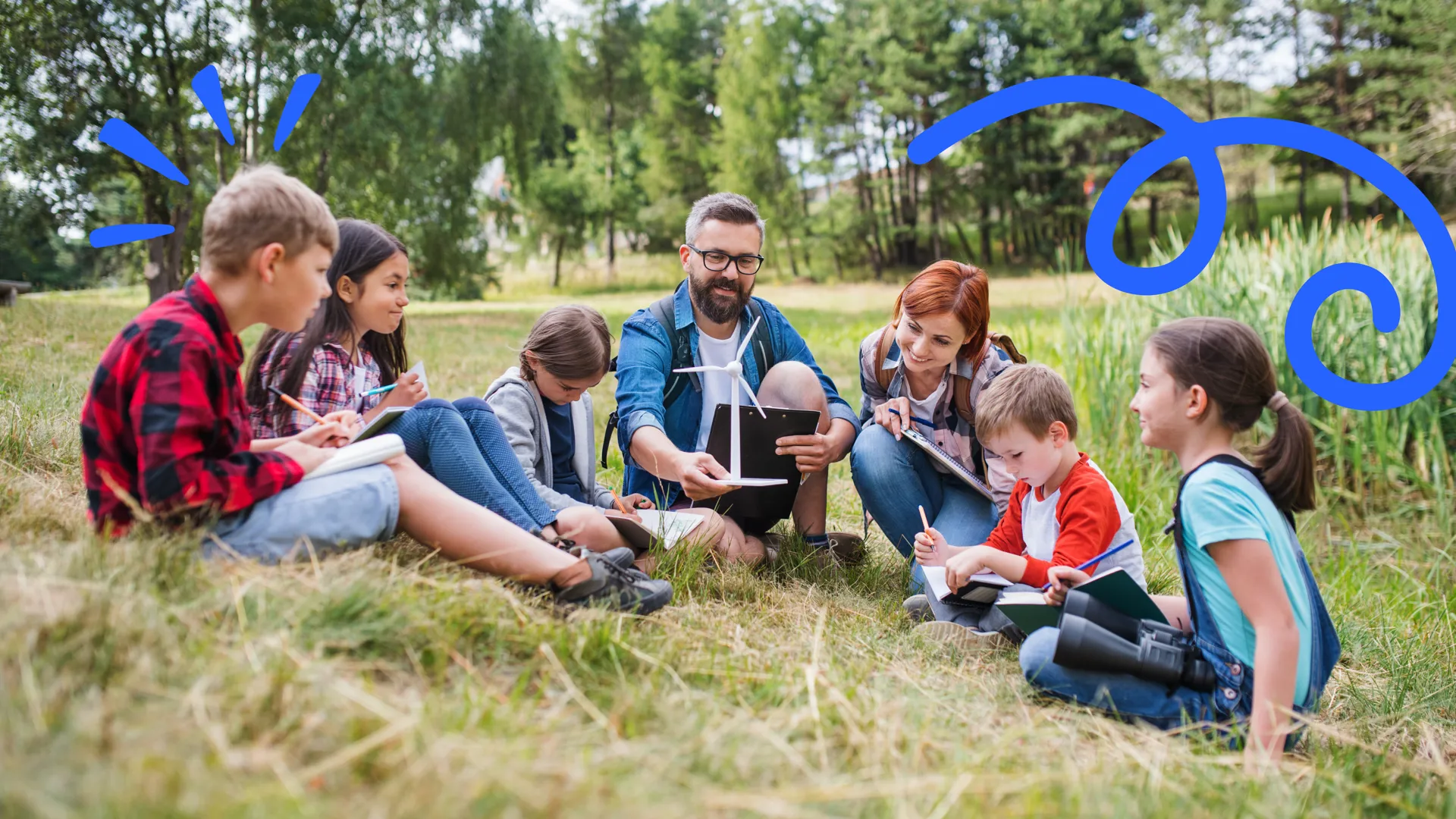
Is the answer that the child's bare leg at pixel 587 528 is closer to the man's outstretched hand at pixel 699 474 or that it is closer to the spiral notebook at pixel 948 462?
the man's outstretched hand at pixel 699 474

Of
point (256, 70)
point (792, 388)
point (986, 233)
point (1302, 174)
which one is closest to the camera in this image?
point (792, 388)

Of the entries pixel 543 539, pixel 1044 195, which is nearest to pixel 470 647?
pixel 543 539

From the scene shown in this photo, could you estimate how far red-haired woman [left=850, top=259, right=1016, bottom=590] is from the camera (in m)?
3.19

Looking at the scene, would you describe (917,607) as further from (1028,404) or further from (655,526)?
(655,526)

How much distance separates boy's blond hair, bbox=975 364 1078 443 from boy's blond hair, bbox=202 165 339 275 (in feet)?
5.94

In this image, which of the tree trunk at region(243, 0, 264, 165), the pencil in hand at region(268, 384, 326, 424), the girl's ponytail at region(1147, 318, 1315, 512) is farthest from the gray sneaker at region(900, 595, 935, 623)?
the tree trunk at region(243, 0, 264, 165)

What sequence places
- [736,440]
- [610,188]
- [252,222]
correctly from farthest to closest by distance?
[610,188], [736,440], [252,222]

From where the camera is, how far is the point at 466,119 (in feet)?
56.4

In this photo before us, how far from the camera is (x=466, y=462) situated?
8.81ft

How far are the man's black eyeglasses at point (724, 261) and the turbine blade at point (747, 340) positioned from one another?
197 millimetres

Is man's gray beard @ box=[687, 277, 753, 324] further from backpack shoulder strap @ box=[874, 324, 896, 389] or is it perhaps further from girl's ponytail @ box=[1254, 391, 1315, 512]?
girl's ponytail @ box=[1254, 391, 1315, 512]

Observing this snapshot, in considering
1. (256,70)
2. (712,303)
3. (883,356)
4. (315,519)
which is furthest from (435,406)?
(256,70)

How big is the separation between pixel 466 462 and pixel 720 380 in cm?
114

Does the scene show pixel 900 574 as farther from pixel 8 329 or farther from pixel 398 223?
pixel 398 223
